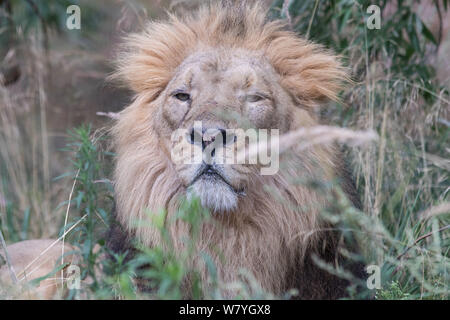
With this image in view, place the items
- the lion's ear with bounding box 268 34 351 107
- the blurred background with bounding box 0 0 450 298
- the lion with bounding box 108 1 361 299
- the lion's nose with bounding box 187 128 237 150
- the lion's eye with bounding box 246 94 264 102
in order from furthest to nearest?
the blurred background with bounding box 0 0 450 298, the lion's ear with bounding box 268 34 351 107, the lion's eye with bounding box 246 94 264 102, the lion with bounding box 108 1 361 299, the lion's nose with bounding box 187 128 237 150

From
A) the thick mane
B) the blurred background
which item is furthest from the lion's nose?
the blurred background

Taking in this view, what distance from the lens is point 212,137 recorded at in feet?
10.8

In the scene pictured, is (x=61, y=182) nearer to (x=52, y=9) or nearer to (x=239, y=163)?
(x=52, y=9)

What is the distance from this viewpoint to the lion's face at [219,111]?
3354 mm

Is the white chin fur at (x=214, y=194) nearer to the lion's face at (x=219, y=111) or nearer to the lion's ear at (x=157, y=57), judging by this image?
the lion's face at (x=219, y=111)

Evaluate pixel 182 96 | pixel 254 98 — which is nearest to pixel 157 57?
pixel 182 96

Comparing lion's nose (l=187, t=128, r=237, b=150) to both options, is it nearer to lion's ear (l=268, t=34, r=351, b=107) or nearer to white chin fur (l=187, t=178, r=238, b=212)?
white chin fur (l=187, t=178, r=238, b=212)

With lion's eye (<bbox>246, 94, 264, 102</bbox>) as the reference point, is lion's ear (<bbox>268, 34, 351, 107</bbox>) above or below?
above

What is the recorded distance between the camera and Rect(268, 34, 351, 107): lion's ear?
3.97 metres

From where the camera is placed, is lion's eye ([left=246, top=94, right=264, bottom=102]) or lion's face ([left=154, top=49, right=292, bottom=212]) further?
lion's eye ([left=246, top=94, right=264, bottom=102])

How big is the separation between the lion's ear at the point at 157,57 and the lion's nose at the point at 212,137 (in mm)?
770

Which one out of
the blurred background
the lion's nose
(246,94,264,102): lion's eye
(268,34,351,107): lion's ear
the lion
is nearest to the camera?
the lion's nose

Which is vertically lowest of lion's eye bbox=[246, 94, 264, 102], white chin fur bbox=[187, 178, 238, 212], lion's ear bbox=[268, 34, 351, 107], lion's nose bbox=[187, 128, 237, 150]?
white chin fur bbox=[187, 178, 238, 212]

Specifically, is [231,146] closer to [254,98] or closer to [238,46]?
[254,98]
